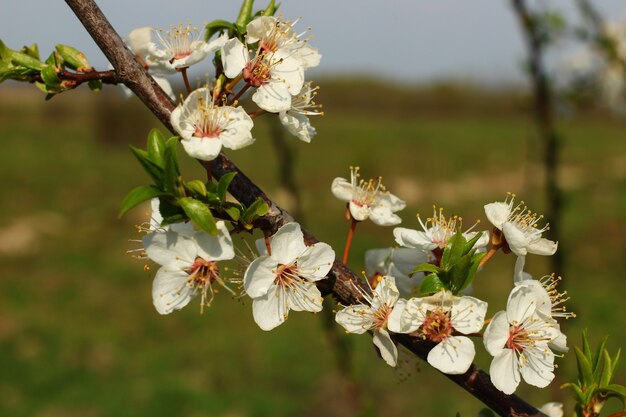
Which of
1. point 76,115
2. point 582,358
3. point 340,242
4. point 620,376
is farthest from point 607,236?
point 76,115

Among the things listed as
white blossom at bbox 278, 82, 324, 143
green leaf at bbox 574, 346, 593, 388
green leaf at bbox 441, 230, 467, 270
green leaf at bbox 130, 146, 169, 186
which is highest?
green leaf at bbox 130, 146, 169, 186

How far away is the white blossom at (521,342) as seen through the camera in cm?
96

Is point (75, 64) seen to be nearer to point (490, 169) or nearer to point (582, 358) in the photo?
point (582, 358)

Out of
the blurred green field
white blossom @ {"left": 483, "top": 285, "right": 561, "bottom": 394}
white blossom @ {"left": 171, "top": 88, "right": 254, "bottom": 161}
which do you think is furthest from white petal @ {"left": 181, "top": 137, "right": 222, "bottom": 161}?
white blossom @ {"left": 483, "top": 285, "right": 561, "bottom": 394}

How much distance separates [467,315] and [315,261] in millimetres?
224

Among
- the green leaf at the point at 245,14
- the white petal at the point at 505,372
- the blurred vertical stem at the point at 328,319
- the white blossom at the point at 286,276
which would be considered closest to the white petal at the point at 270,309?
the white blossom at the point at 286,276

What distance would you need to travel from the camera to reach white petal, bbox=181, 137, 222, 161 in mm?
896

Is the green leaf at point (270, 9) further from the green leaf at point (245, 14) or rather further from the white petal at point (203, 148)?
the white petal at point (203, 148)

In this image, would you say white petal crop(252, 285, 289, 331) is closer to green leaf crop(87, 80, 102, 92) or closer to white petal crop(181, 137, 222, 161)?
white petal crop(181, 137, 222, 161)

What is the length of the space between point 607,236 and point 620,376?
15.1 feet

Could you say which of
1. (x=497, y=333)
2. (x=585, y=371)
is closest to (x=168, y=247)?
(x=497, y=333)

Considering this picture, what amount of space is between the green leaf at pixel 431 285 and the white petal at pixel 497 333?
0.32ft

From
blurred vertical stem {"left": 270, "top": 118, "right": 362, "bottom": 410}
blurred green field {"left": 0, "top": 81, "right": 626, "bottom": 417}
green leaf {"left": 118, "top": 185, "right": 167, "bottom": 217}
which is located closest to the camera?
green leaf {"left": 118, "top": 185, "right": 167, "bottom": 217}

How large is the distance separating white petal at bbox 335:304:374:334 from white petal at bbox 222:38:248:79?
38 centimetres
